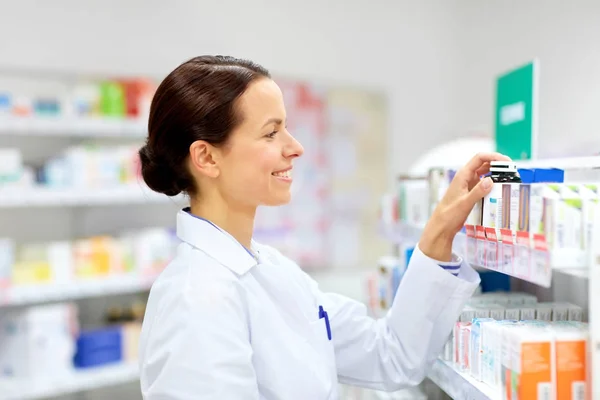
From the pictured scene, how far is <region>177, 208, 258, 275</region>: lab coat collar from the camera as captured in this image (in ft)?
4.91

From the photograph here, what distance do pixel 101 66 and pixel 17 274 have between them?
1523mm

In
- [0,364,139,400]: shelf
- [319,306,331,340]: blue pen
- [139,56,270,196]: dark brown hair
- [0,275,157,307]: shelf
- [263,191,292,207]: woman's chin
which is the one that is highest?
[139,56,270,196]: dark brown hair

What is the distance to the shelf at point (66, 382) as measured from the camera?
334 centimetres

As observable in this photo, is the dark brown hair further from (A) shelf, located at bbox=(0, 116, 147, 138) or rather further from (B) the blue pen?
(A) shelf, located at bbox=(0, 116, 147, 138)

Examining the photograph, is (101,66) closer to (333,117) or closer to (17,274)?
(17,274)

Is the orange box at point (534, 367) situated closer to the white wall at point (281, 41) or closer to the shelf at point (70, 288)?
the shelf at point (70, 288)

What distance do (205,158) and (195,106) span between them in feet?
0.44

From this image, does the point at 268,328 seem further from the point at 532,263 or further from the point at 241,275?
the point at 532,263

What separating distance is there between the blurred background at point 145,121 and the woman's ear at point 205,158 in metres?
1.28

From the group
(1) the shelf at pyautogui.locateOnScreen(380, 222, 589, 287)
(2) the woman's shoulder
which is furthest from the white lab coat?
(1) the shelf at pyautogui.locateOnScreen(380, 222, 589, 287)

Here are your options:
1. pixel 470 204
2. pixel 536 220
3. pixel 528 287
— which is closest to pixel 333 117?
pixel 528 287

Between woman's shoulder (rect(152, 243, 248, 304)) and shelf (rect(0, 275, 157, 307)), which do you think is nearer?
woman's shoulder (rect(152, 243, 248, 304))

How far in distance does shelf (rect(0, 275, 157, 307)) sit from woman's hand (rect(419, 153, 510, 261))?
8.49 ft

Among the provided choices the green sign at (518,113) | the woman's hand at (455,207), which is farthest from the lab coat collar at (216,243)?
the green sign at (518,113)
